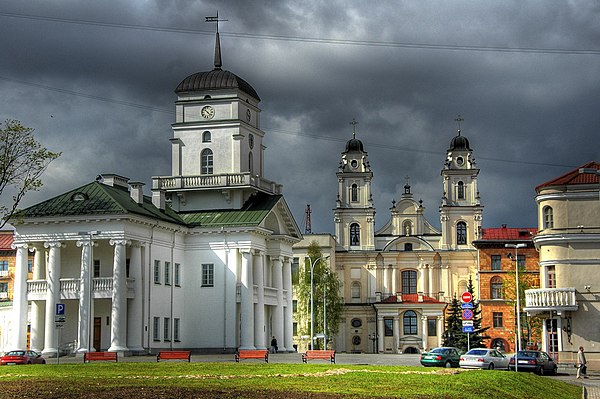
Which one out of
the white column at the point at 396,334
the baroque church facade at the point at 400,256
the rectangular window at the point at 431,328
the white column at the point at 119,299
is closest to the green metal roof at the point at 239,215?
the white column at the point at 119,299

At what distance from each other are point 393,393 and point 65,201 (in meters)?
42.8

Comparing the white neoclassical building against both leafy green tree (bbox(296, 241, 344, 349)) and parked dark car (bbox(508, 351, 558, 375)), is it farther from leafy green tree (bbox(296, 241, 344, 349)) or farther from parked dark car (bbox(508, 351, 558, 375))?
leafy green tree (bbox(296, 241, 344, 349))

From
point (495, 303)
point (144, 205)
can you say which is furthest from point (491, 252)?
point (144, 205)

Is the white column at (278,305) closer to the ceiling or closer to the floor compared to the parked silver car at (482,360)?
closer to the ceiling

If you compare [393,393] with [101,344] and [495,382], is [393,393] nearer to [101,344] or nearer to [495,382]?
[495,382]

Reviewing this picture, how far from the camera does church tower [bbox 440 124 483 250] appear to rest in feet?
414

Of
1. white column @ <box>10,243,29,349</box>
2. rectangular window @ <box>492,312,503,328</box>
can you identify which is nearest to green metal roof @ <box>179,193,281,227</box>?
white column @ <box>10,243,29,349</box>

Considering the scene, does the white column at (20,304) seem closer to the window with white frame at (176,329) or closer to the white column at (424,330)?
the window with white frame at (176,329)

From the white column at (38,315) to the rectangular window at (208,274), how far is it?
11655 millimetres

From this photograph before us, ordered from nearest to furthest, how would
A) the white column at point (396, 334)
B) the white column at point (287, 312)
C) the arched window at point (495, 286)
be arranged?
the white column at point (287, 312) → the arched window at point (495, 286) → the white column at point (396, 334)

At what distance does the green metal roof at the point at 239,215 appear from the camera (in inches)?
2857

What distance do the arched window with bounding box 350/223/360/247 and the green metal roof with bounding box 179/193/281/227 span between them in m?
53.4

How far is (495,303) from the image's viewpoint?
4222 inches

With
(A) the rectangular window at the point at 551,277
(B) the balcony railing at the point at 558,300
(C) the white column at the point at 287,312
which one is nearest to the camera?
(B) the balcony railing at the point at 558,300
